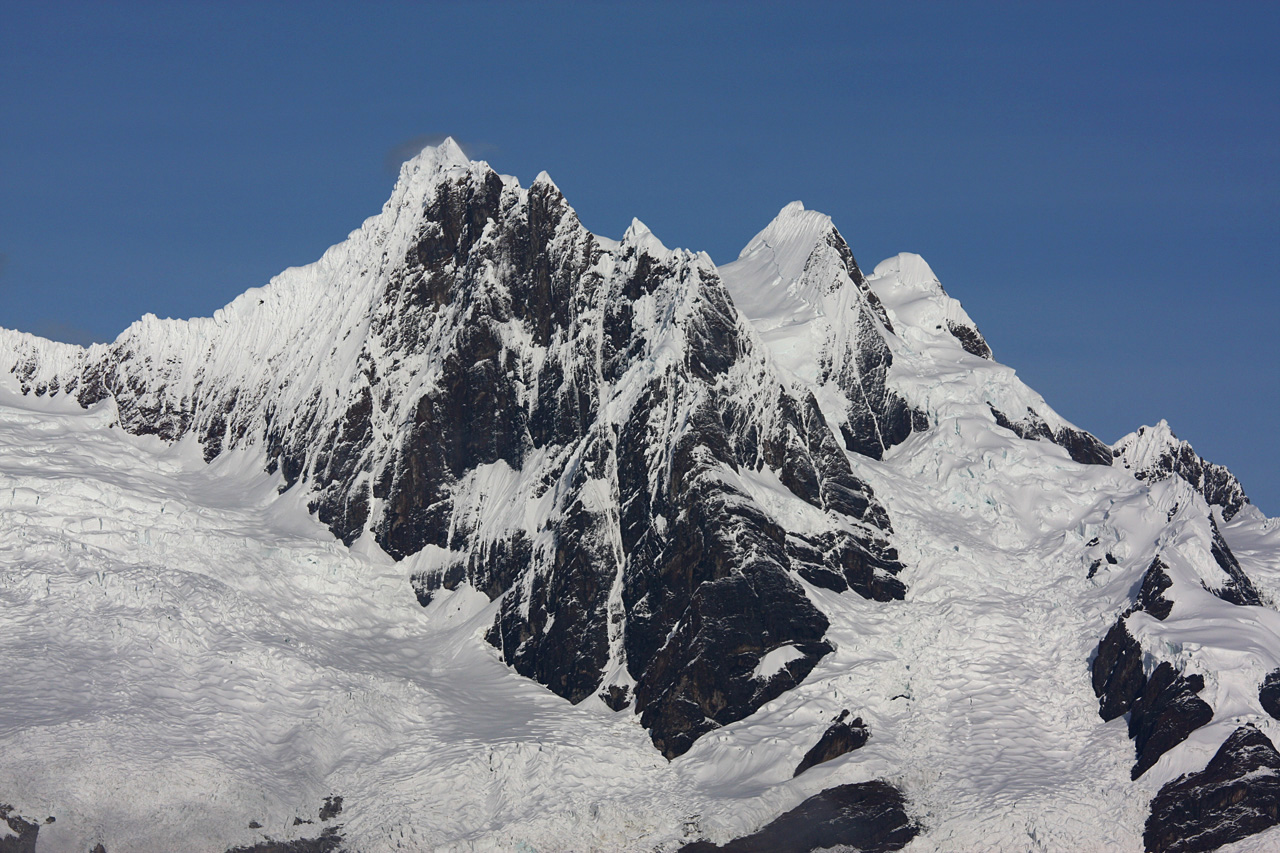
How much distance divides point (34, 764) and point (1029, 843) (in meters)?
89.0

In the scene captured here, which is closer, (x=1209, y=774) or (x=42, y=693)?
(x=1209, y=774)

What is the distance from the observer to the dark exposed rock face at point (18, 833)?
17838 cm

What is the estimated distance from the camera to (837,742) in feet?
632

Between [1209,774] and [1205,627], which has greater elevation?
[1205,627]

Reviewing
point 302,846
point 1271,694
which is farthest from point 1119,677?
point 302,846

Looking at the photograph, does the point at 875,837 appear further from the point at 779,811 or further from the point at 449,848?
the point at 449,848

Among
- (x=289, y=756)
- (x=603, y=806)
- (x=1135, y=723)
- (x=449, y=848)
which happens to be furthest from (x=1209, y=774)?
(x=289, y=756)

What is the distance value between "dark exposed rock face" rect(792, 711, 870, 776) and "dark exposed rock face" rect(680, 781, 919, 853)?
4366 millimetres

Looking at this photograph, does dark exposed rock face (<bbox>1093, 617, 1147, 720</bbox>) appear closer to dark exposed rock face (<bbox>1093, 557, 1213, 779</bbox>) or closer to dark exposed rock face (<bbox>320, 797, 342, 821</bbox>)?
dark exposed rock face (<bbox>1093, 557, 1213, 779</bbox>)

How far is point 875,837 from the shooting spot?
182 m

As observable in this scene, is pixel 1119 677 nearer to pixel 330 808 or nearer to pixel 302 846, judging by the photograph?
pixel 330 808

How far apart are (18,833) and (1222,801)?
10509 cm

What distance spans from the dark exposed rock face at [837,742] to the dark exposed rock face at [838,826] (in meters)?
4.37

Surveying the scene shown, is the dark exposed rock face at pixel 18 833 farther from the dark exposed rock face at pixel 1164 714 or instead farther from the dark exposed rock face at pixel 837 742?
the dark exposed rock face at pixel 1164 714
